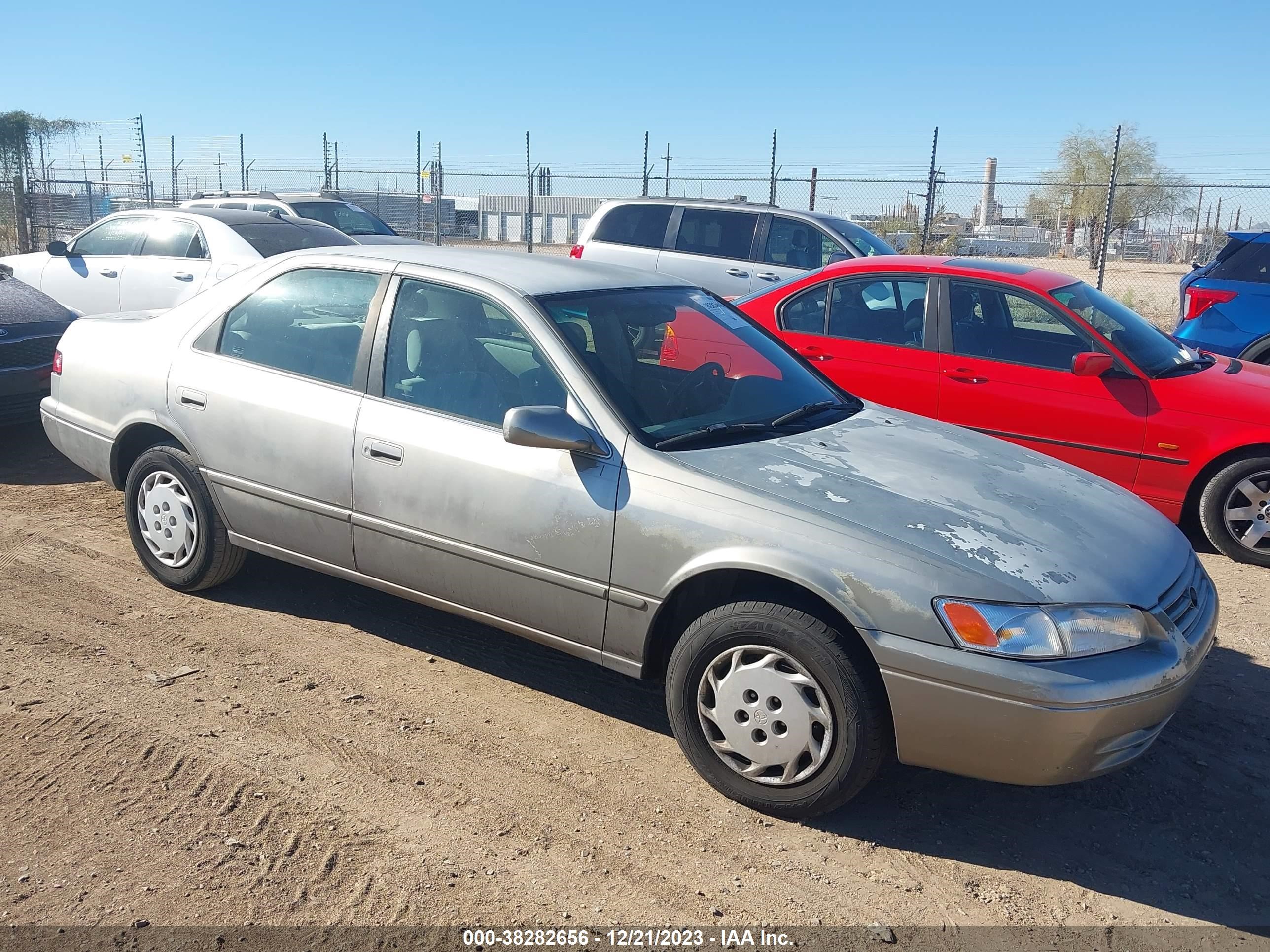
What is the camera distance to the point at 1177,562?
11.8 ft

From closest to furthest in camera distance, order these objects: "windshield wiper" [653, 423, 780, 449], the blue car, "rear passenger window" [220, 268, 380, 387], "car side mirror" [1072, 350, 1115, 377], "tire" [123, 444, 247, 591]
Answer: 1. "windshield wiper" [653, 423, 780, 449]
2. "rear passenger window" [220, 268, 380, 387]
3. "tire" [123, 444, 247, 591]
4. "car side mirror" [1072, 350, 1115, 377]
5. the blue car

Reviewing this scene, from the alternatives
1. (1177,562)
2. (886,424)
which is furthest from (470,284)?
(1177,562)

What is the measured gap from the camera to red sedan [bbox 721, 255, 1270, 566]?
594 cm

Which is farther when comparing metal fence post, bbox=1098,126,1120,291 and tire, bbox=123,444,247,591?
metal fence post, bbox=1098,126,1120,291

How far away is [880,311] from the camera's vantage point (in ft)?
23.0

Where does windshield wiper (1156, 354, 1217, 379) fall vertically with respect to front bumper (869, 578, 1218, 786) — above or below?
above

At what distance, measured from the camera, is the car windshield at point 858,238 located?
35.8 ft

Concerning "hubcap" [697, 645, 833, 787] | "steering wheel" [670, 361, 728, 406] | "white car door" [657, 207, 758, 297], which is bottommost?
"hubcap" [697, 645, 833, 787]

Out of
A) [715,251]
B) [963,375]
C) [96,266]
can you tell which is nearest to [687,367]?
[963,375]

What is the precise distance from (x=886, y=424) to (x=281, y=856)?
105 inches

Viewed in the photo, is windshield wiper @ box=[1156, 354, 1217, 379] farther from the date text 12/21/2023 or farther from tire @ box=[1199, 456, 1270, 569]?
the date text 12/21/2023

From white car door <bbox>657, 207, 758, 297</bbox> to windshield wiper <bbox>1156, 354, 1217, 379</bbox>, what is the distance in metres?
5.15

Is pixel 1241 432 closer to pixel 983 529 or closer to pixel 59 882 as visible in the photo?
pixel 983 529

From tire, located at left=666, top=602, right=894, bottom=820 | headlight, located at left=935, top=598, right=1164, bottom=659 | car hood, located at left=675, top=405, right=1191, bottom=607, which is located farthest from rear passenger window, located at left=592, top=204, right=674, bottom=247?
headlight, located at left=935, top=598, right=1164, bottom=659
